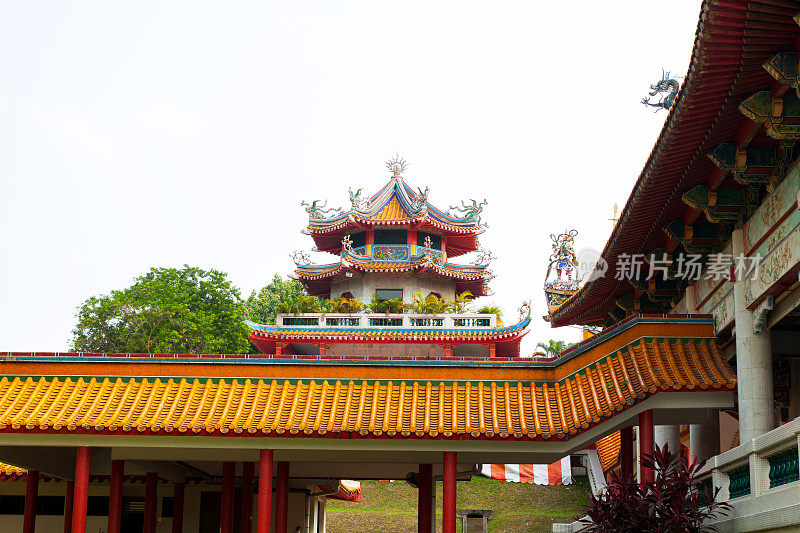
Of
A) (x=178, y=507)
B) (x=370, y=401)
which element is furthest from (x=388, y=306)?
(x=370, y=401)

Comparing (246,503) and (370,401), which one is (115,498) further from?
(370,401)

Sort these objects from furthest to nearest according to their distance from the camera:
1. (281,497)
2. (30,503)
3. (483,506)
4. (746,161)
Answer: (483,506) → (30,503) → (281,497) → (746,161)

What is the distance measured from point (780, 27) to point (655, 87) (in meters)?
5.54

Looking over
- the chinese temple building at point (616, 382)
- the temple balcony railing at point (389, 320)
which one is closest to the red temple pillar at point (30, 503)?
the chinese temple building at point (616, 382)

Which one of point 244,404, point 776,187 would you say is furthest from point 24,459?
point 776,187

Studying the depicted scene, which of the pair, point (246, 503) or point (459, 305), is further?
point (459, 305)

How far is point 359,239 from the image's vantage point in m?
44.9

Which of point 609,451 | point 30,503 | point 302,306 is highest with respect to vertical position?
point 302,306

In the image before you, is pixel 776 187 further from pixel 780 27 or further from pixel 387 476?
pixel 387 476

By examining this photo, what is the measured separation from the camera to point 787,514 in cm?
1019

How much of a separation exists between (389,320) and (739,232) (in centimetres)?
2386

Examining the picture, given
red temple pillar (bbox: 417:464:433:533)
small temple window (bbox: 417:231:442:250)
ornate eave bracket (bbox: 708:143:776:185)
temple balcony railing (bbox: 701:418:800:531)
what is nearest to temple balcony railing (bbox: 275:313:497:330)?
small temple window (bbox: 417:231:442:250)

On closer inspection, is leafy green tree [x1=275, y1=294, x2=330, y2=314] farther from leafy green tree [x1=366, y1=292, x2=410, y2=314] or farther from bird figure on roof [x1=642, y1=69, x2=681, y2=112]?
bird figure on roof [x1=642, y1=69, x2=681, y2=112]

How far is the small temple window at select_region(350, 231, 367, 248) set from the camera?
146 ft
